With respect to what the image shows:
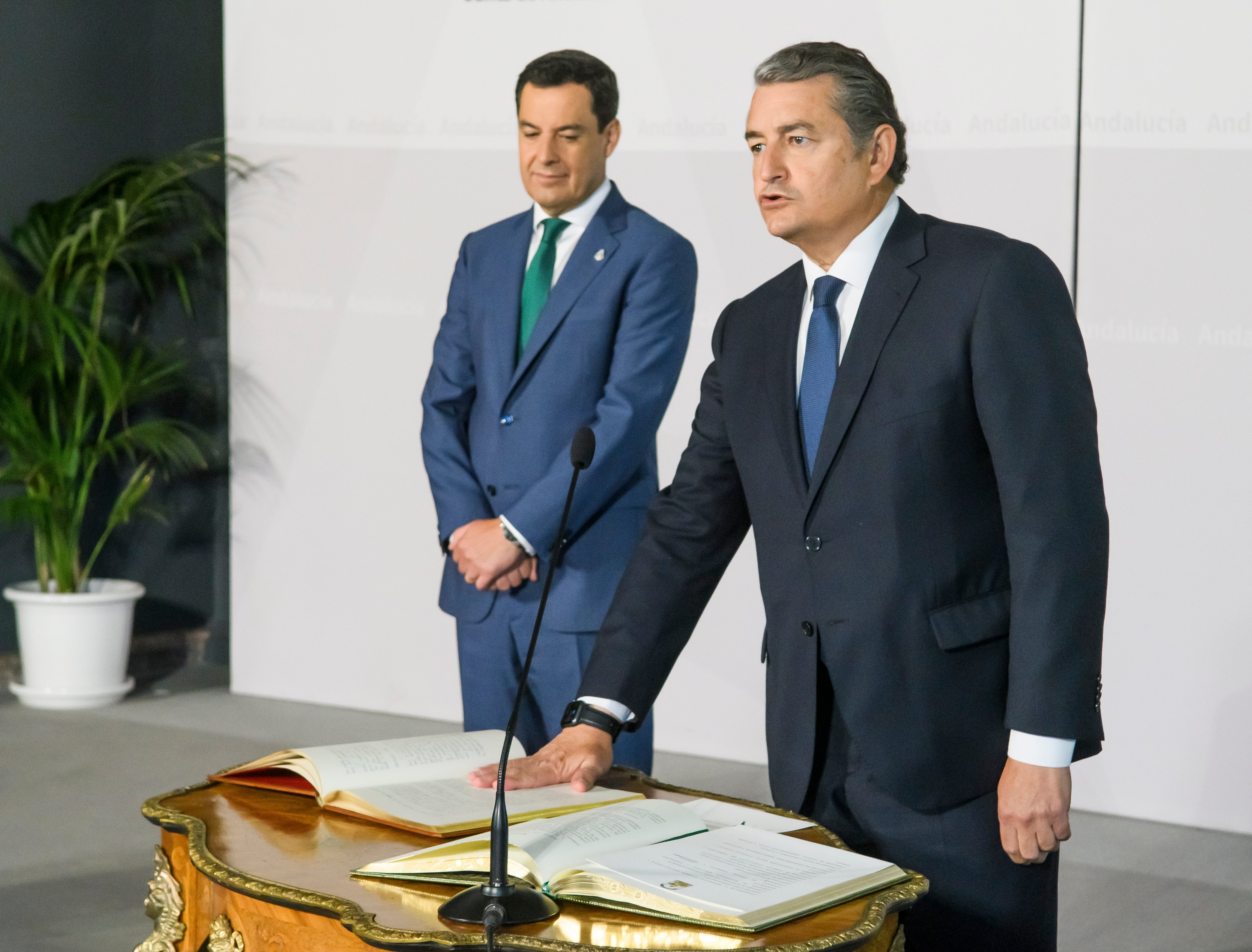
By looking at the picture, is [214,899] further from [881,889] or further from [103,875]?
[103,875]

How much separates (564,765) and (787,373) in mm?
581

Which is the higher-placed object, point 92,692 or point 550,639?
point 550,639

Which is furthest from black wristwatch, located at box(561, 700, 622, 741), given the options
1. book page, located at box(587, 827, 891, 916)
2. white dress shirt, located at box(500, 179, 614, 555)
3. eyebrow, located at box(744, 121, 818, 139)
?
white dress shirt, located at box(500, 179, 614, 555)

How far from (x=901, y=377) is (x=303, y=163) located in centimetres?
396

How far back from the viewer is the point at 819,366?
1883mm

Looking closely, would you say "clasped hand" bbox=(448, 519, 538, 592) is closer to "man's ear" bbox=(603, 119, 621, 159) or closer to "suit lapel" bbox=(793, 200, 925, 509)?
"man's ear" bbox=(603, 119, 621, 159)

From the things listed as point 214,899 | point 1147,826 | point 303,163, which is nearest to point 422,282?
point 303,163

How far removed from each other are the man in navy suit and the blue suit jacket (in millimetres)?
993

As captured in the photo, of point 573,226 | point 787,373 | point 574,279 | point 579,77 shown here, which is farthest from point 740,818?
point 579,77

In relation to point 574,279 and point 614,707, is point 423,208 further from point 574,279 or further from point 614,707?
point 614,707

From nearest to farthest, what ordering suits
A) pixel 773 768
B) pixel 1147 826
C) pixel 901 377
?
pixel 901 377 → pixel 773 768 → pixel 1147 826

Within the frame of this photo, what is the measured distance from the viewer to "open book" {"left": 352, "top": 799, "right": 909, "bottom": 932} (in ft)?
4.29

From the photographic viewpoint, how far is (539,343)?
300 cm

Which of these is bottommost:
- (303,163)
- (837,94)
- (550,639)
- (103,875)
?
(103,875)
